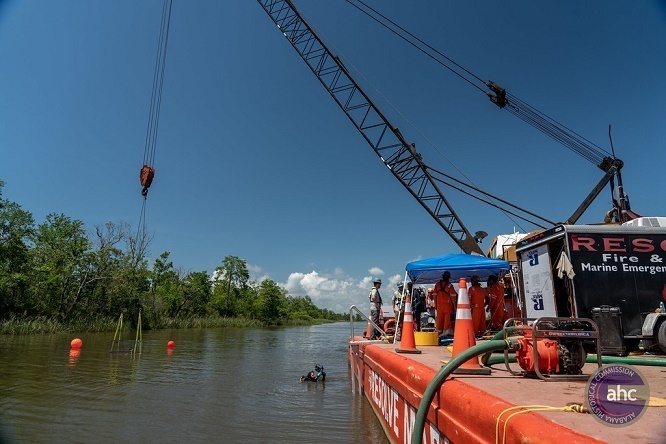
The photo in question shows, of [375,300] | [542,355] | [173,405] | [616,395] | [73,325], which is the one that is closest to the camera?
[616,395]

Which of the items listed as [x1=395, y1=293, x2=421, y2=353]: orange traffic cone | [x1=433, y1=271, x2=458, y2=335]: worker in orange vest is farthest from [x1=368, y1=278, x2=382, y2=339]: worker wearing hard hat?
[x1=395, y1=293, x2=421, y2=353]: orange traffic cone

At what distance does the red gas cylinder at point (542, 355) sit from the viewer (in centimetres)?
332

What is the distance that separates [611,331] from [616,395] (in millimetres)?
4247

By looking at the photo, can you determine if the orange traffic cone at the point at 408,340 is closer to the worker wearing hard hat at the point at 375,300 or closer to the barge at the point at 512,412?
the barge at the point at 512,412

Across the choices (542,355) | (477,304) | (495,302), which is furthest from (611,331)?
(495,302)

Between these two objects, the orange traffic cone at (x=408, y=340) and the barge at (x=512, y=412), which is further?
the orange traffic cone at (x=408, y=340)

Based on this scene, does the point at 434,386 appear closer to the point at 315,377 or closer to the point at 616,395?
the point at 616,395

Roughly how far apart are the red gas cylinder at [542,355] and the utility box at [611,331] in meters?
2.92

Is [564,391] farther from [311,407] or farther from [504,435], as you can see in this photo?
[311,407]

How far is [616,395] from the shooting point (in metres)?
2.28

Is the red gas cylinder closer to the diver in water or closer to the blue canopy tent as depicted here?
the blue canopy tent

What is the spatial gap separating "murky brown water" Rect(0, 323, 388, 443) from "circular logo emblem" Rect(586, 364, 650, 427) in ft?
15.5

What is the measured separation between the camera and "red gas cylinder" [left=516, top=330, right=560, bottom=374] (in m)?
3.32

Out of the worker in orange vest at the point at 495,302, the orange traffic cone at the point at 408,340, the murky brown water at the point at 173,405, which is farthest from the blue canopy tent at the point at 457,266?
the murky brown water at the point at 173,405
